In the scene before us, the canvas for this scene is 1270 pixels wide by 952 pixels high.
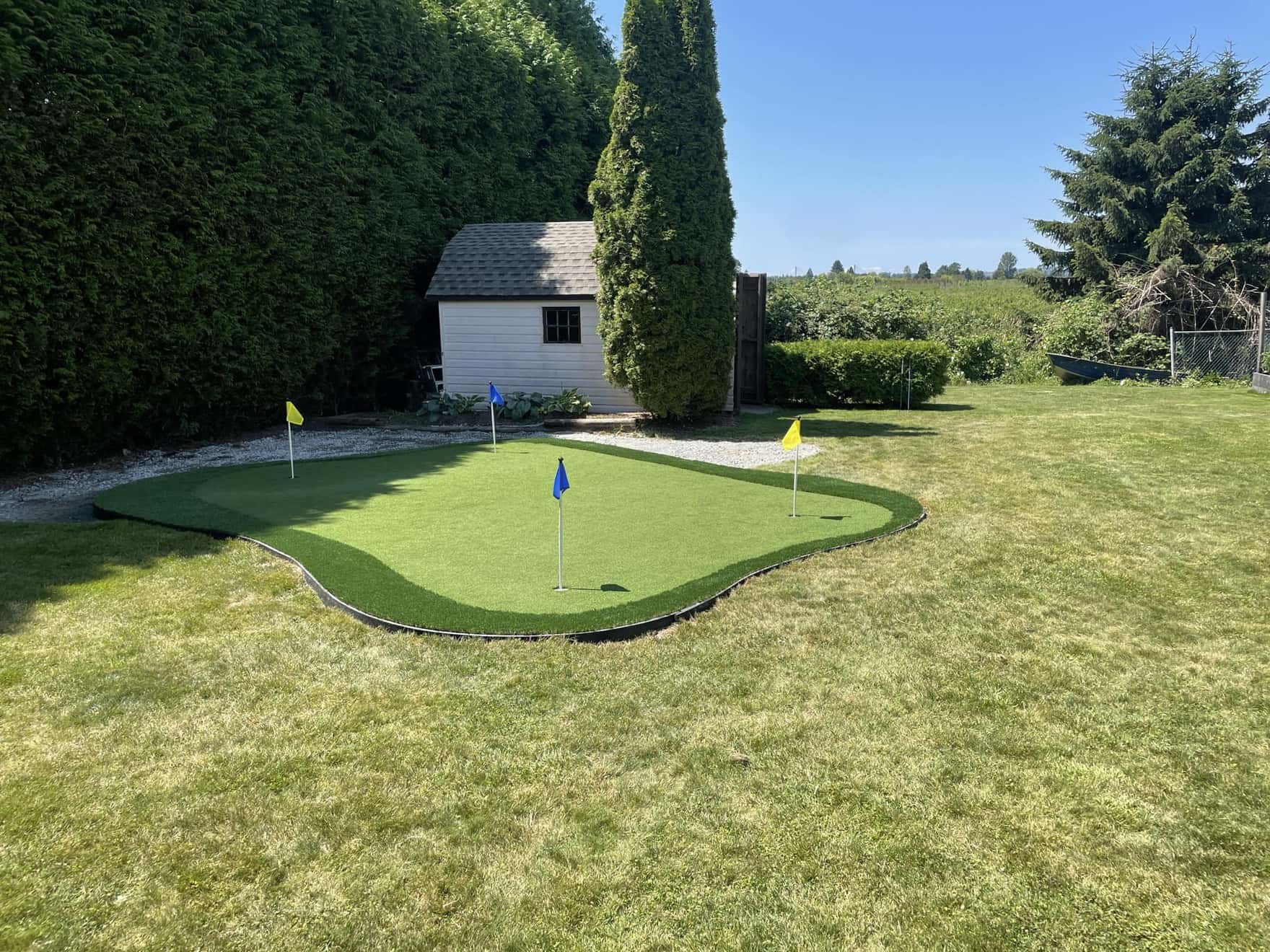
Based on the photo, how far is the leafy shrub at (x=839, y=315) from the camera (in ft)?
61.5

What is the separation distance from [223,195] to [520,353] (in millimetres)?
5494

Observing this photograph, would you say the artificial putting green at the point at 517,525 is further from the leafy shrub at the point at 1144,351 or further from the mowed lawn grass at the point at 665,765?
the leafy shrub at the point at 1144,351

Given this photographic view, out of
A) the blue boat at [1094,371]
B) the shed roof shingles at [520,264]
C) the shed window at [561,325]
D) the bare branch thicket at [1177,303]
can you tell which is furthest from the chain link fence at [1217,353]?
the shed window at [561,325]

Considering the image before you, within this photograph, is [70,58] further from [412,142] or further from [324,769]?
[324,769]

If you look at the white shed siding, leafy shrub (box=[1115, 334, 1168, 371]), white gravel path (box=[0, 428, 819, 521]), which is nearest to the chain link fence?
leafy shrub (box=[1115, 334, 1168, 371])

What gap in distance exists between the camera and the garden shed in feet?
46.5

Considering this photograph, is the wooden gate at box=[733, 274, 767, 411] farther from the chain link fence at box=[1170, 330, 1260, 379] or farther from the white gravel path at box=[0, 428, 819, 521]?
the chain link fence at box=[1170, 330, 1260, 379]

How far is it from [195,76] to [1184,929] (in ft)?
43.2

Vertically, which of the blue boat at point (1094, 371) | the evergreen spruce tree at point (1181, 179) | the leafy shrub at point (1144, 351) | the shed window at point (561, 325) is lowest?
the blue boat at point (1094, 371)

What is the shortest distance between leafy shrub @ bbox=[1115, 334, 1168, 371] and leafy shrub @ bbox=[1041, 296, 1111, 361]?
17.4 inches

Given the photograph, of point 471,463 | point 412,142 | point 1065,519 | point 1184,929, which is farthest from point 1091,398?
point 1184,929

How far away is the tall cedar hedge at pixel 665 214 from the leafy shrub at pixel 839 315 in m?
6.61

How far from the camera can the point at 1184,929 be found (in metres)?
2.37

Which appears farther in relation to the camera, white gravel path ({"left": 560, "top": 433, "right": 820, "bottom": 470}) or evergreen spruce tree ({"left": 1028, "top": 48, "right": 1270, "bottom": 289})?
evergreen spruce tree ({"left": 1028, "top": 48, "right": 1270, "bottom": 289})
